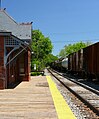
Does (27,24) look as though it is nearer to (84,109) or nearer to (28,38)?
(28,38)

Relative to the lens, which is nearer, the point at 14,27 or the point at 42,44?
the point at 14,27

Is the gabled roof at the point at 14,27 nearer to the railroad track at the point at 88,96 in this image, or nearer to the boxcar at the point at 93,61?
the boxcar at the point at 93,61

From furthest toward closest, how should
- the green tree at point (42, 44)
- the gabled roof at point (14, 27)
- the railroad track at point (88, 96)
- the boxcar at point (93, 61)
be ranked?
the green tree at point (42, 44)
the gabled roof at point (14, 27)
the boxcar at point (93, 61)
the railroad track at point (88, 96)

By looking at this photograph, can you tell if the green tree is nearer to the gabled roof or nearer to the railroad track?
the gabled roof

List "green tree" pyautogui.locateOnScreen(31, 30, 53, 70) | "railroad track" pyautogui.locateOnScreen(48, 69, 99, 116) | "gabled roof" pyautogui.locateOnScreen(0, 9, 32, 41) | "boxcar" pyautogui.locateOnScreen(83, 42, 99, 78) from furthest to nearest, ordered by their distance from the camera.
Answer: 1. "green tree" pyautogui.locateOnScreen(31, 30, 53, 70)
2. "gabled roof" pyautogui.locateOnScreen(0, 9, 32, 41)
3. "boxcar" pyautogui.locateOnScreen(83, 42, 99, 78)
4. "railroad track" pyautogui.locateOnScreen(48, 69, 99, 116)

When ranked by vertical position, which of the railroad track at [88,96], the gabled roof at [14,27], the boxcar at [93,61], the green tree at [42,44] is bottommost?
the railroad track at [88,96]

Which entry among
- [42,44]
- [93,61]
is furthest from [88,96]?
[42,44]

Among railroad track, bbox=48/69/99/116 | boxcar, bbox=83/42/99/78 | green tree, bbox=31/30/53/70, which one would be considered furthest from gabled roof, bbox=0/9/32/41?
green tree, bbox=31/30/53/70

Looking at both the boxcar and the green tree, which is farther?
the green tree

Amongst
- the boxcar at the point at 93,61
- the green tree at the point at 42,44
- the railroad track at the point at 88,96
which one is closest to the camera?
the railroad track at the point at 88,96

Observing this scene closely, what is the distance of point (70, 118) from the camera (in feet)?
30.3

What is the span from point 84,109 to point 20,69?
18.2 m

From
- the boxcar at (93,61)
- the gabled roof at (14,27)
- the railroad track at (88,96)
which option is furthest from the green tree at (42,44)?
the railroad track at (88,96)

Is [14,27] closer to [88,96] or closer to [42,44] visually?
[88,96]
